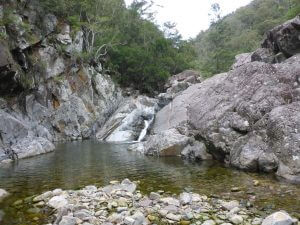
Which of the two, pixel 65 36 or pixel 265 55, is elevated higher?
pixel 65 36

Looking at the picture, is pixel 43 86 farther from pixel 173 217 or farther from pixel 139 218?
pixel 173 217

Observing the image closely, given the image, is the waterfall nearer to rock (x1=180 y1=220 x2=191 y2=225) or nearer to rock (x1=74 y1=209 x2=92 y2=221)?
rock (x1=74 y1=209 x2=92 y2=221)

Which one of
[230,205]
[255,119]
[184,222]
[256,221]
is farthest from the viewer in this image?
[255,119]

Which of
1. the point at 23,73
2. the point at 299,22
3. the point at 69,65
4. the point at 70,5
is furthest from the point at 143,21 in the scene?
the point at 299,22

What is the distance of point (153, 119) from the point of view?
134 ft

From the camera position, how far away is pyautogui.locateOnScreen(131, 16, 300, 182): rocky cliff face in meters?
15.7

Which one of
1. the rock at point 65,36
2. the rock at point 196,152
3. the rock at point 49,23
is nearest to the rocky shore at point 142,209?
the rock at point 196,152

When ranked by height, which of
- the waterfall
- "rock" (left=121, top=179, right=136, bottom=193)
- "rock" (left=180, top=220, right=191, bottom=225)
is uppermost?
the waterfall

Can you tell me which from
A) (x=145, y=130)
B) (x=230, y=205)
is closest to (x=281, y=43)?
(x=230, y=205)

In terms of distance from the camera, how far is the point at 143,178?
631 inches

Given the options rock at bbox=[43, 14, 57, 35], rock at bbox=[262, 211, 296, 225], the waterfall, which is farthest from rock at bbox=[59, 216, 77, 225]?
rock at bbox=[43, 14, 57, 35]

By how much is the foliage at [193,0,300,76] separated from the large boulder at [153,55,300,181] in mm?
31436

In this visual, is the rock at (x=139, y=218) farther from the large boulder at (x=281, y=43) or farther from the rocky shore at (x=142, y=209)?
the large boulder at (x=281, y=43)

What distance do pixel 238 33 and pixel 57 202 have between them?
3920 inches
